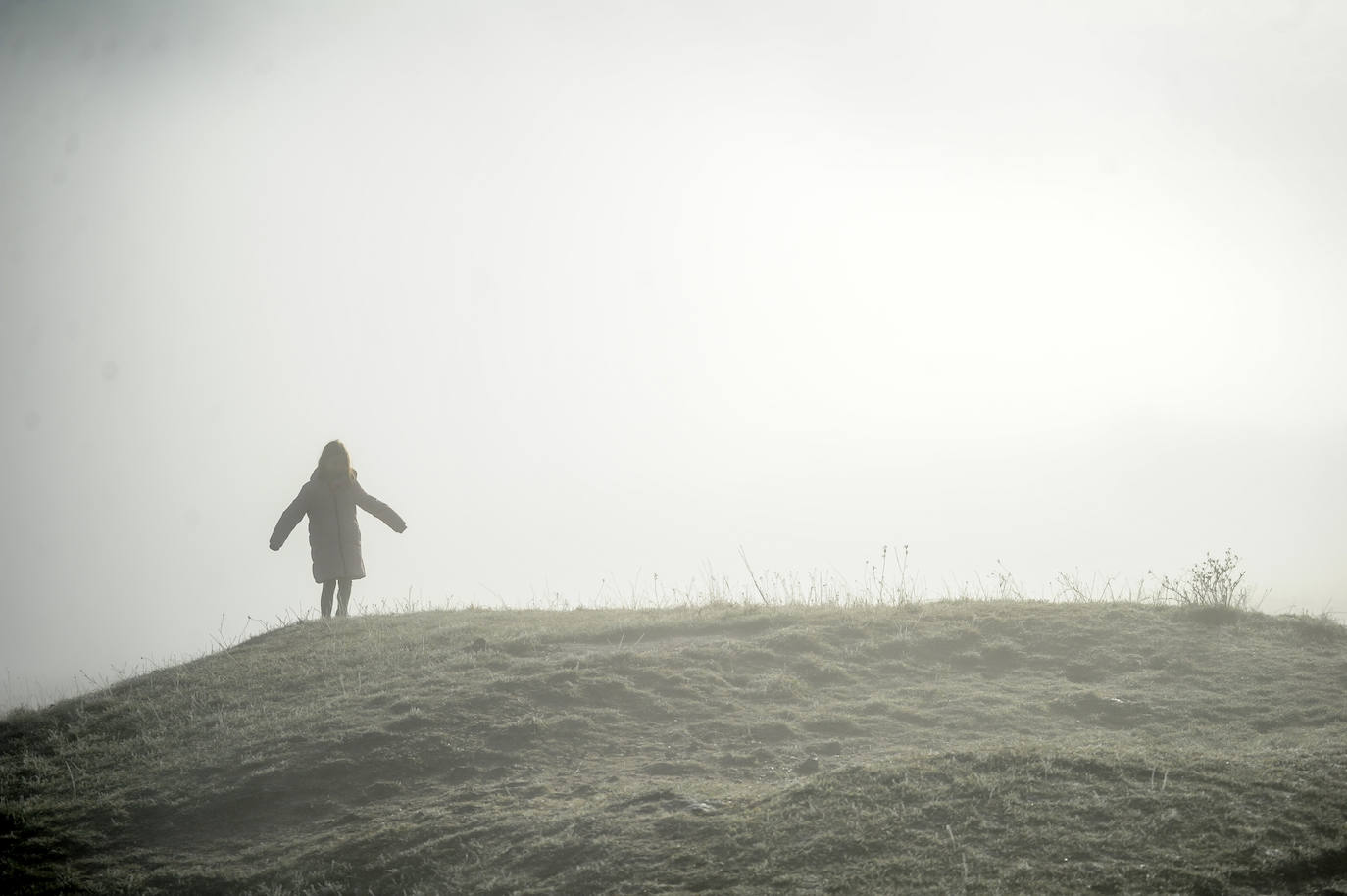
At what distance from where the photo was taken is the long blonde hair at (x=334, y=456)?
15.3m

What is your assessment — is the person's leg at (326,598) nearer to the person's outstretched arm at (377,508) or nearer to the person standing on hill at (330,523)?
the person standing on hill at (330,523)

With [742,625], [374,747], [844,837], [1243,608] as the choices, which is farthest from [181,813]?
[1243,608]

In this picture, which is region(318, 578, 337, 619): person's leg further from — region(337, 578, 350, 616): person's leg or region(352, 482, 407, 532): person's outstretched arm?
region(352, 482, 407, 532): person's outstretched arm

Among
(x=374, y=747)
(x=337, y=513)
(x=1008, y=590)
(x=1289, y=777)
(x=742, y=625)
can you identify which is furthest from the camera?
(x=337, y=513)

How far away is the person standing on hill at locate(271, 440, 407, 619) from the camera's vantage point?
15.1 meters

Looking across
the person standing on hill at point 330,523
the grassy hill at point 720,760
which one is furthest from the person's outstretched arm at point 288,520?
the grassy hill at point 720,760

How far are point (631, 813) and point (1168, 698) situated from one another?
479 centimetres

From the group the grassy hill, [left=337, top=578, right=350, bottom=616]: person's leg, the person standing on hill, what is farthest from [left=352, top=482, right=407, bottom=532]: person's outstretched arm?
the grassy hill

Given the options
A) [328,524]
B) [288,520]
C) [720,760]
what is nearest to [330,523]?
[328,524]

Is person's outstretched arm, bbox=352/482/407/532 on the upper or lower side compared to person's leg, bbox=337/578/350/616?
upper

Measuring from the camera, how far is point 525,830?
6.51 m

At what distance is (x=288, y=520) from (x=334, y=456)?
3.51 ft

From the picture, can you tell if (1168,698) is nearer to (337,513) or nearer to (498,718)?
(498,718)

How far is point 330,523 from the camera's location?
15180 millimetres
